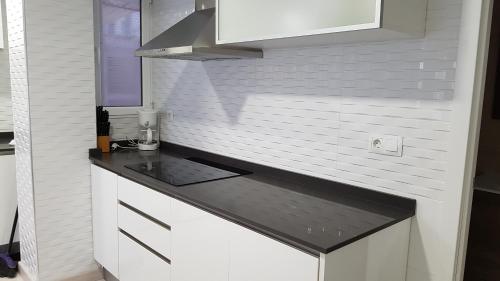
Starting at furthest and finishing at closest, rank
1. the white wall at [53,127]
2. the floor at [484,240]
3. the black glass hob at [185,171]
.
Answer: the floor at [484,240] → the white wall at [53,127] → the black glass hob at [185,171]

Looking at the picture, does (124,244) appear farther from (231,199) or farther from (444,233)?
(444,233)

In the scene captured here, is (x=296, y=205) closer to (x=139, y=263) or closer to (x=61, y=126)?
(x=139, y=263)

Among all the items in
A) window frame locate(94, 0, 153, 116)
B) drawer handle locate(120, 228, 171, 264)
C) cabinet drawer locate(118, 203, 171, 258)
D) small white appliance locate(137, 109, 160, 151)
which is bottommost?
drawer handle locate(120, 228, 171, 264)

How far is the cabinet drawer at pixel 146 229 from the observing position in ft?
6.63

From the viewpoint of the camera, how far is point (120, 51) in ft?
9.78

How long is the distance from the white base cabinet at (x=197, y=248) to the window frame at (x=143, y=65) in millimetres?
561

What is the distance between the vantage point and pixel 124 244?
2391 mm

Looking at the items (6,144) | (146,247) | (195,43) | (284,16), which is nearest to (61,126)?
(6,144)

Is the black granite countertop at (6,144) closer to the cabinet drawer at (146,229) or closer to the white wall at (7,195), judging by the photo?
the white wall at (7,195)

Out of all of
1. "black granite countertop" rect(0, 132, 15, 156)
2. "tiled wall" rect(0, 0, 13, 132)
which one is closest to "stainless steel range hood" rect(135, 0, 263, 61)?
"black granite countertop" rect(0, 132, 15, 156)

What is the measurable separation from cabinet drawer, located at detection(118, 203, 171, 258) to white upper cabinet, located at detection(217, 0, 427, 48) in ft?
3.30

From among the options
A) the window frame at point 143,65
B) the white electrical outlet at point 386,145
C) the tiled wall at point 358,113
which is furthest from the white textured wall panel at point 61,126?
the white electrical outlet at point 386,145

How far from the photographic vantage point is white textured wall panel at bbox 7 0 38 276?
2412mm

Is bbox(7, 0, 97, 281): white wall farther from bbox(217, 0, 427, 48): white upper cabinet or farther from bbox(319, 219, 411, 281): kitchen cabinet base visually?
bbox(319, 219, 411, 281): kitchen cabinet base
